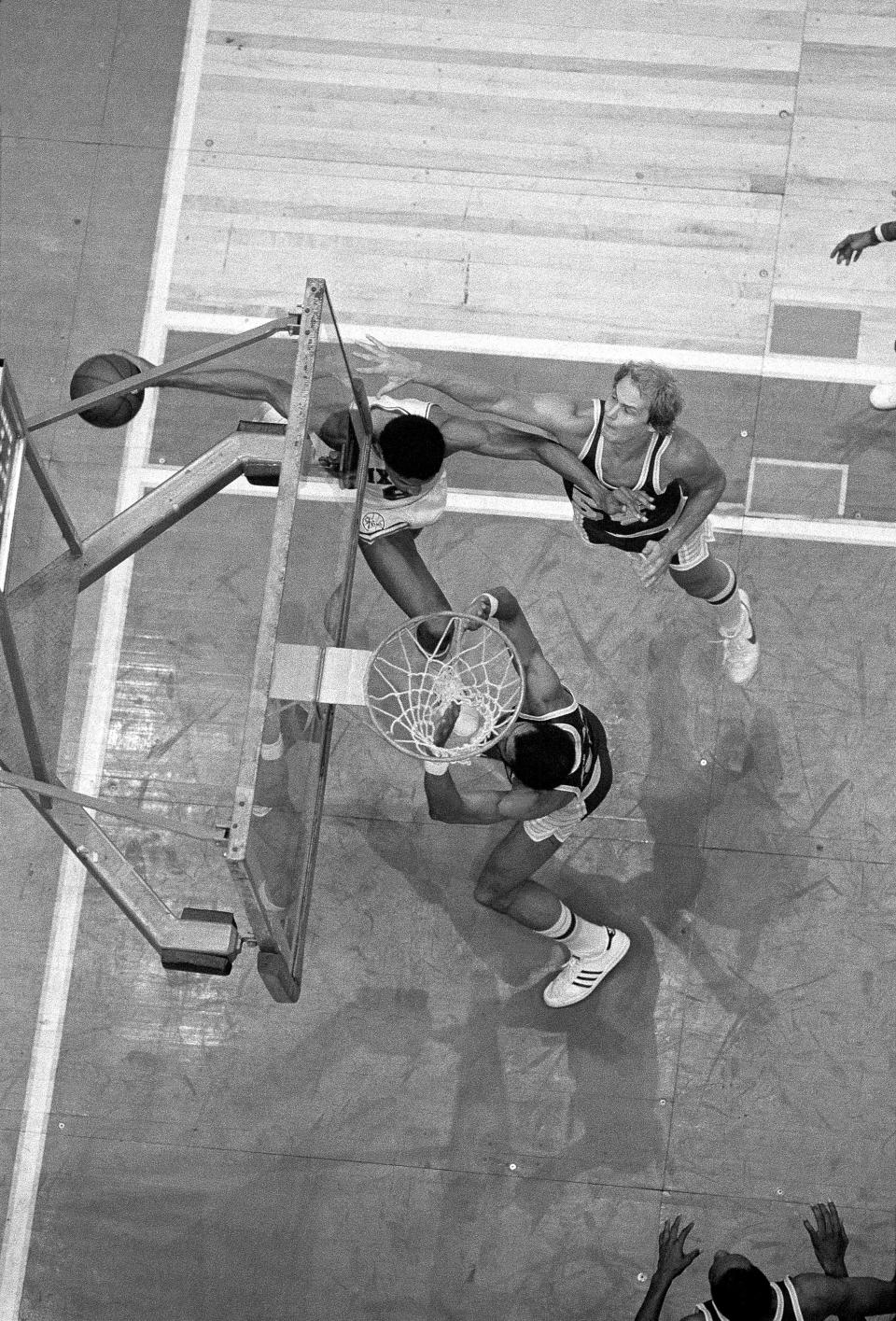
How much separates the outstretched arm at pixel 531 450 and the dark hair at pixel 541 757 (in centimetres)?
111

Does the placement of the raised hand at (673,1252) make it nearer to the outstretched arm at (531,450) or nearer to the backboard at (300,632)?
the backboard at (300,632)

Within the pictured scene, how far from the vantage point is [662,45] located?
921 cm

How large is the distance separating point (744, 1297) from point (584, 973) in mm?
1705

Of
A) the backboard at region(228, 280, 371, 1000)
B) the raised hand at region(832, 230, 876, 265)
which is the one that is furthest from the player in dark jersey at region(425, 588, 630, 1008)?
the raised hand at region(832, 230, 876, 265)

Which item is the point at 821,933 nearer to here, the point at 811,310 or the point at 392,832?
the point at 392,832

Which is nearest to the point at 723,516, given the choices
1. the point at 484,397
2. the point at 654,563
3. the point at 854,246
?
the point at 654,563

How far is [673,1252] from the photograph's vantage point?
287 inches

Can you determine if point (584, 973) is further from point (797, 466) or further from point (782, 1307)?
point (797, 466)

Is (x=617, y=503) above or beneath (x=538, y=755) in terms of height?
above

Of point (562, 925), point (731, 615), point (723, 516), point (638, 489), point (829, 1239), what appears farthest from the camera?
point (723, 516)

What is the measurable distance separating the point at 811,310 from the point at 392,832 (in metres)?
3.85

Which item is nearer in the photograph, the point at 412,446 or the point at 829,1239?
the point at 412,446

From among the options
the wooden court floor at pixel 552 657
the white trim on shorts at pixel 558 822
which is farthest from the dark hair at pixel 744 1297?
the white trim on shorts at pixel 558 822

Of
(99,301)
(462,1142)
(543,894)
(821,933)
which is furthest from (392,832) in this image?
(99,301)
